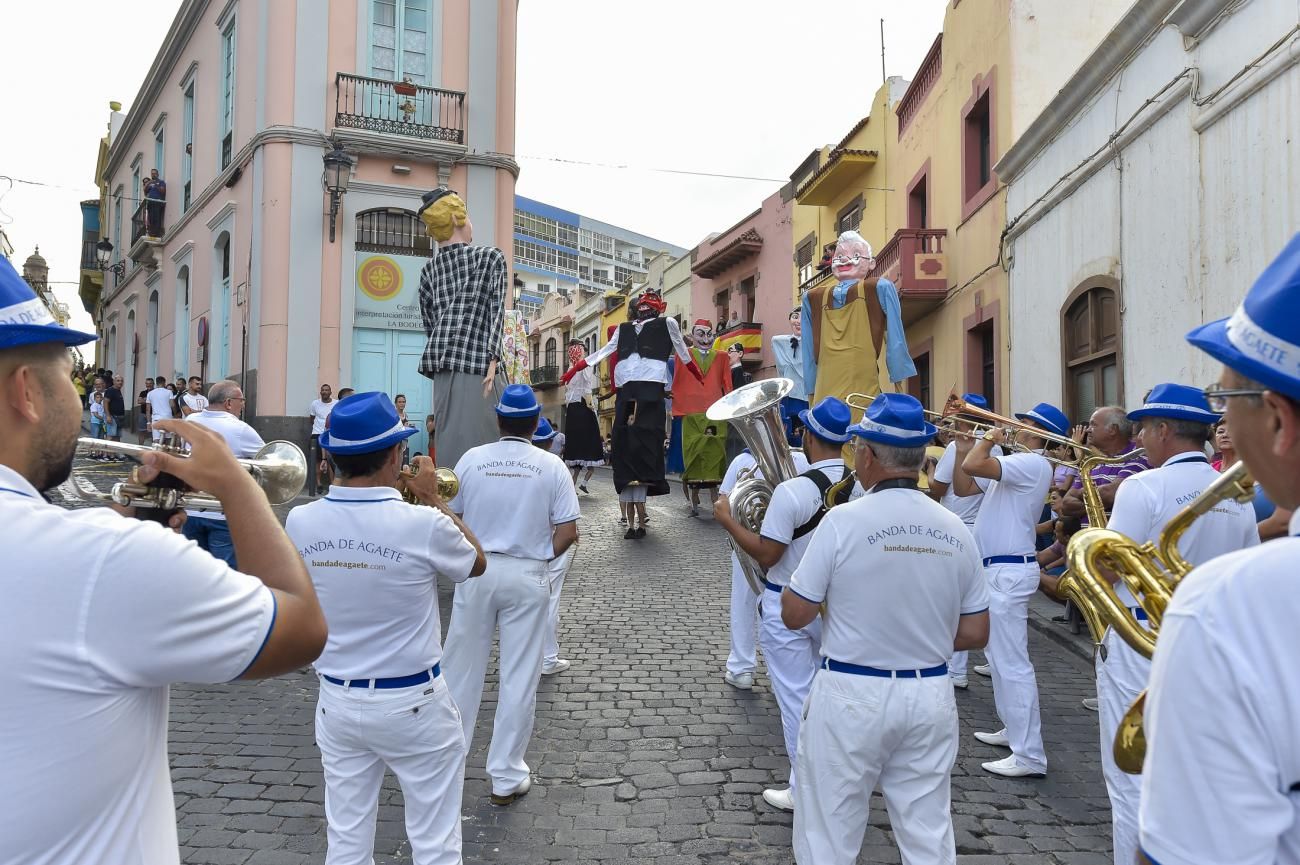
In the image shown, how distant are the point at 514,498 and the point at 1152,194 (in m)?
7.24

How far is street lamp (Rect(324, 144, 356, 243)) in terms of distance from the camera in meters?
16.6

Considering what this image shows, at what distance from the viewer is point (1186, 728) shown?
119cm

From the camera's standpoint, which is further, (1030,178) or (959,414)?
(1030,178)

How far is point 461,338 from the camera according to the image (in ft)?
21.7

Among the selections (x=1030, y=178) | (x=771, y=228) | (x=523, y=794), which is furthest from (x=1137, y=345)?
(x=771, y=228)

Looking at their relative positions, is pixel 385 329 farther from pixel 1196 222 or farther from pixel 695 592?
pixel 1196 222

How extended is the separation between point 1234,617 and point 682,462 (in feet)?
40.8

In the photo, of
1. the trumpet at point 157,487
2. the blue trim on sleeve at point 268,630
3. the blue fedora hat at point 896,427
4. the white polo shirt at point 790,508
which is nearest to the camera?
the blue trim on sleeve at point 268,630

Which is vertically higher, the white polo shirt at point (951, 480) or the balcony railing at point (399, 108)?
the balcony railing at point (399, 108)

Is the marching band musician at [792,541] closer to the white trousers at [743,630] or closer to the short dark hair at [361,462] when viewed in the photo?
the white trousers at [743,630]

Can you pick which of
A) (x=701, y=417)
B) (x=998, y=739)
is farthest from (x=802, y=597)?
(x=701, y=417)

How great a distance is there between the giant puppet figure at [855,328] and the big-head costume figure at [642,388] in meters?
3.66

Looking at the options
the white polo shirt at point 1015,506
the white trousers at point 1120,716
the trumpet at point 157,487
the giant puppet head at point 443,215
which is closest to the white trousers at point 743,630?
the white polo shirt at point 1015,506

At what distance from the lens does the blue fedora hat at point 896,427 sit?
3.37 metres
